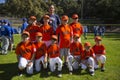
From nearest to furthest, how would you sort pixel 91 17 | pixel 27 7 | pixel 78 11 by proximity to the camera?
1. pixel 27 7
2. pixel 91 17
3. pixel 78 11

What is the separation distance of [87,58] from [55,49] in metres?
1.39

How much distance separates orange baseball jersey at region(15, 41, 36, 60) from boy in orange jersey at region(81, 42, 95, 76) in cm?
210

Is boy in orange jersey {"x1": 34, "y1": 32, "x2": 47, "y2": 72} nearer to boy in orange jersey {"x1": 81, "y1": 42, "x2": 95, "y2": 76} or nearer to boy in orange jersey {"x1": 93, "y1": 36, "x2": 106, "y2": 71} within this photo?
boy in orange jersey {"x1": 81, "y1": 42, "x2": 95, "y2": 76}

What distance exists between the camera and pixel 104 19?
69.0 m

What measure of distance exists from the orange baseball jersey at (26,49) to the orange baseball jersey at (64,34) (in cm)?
122

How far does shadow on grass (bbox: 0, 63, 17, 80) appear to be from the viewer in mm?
11768

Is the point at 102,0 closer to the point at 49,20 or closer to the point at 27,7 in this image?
the point at 27,7

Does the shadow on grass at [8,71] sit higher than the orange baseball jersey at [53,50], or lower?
lower

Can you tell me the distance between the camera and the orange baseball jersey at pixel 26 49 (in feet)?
37.7

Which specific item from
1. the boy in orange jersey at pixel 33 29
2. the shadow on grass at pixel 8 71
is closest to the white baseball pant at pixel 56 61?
the boy in orange jersey at pixel 33 29

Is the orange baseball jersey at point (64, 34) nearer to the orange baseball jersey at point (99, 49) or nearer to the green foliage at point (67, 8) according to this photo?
the orange baseball jersey at point (99, 49)

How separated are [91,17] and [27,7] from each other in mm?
28839

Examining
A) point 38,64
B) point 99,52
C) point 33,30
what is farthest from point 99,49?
point 33,30

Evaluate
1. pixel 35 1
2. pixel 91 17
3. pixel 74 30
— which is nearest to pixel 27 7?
pixel 35 1
